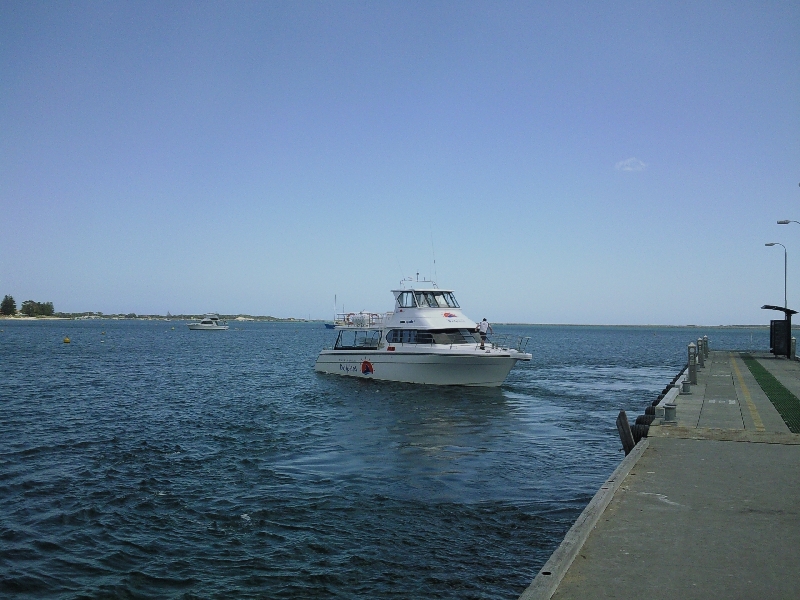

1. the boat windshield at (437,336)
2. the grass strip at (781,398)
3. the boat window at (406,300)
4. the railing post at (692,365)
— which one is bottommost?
the grass strip at (781,398)

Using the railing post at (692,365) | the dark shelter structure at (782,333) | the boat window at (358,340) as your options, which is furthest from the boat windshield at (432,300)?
the dark shelter structure at (782,333)

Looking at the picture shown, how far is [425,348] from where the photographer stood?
30266 mm

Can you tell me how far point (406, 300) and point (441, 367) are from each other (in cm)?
428

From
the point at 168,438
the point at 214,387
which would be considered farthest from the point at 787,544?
the point at 214,387

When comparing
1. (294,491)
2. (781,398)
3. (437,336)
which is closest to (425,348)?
(437,336)

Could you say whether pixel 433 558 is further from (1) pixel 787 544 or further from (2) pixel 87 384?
(2) pixel 87 384

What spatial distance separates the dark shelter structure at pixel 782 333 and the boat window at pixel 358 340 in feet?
70.0

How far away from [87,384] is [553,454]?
2488 centimetres

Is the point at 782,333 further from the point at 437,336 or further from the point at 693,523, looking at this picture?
the point at 693,523

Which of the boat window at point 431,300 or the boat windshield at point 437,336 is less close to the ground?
the boat window at point 431,300

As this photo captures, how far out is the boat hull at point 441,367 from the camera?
95.5 ft

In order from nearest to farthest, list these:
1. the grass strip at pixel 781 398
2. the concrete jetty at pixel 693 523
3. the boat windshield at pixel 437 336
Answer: the concrete jetty at pixel 693 523
the grass strip at pixel 781 398
the boat windshield at pixel 437 336

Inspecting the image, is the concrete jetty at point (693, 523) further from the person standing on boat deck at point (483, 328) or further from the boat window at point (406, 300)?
the boat window at point (406, 300)

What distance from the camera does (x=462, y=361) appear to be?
29141 mm
